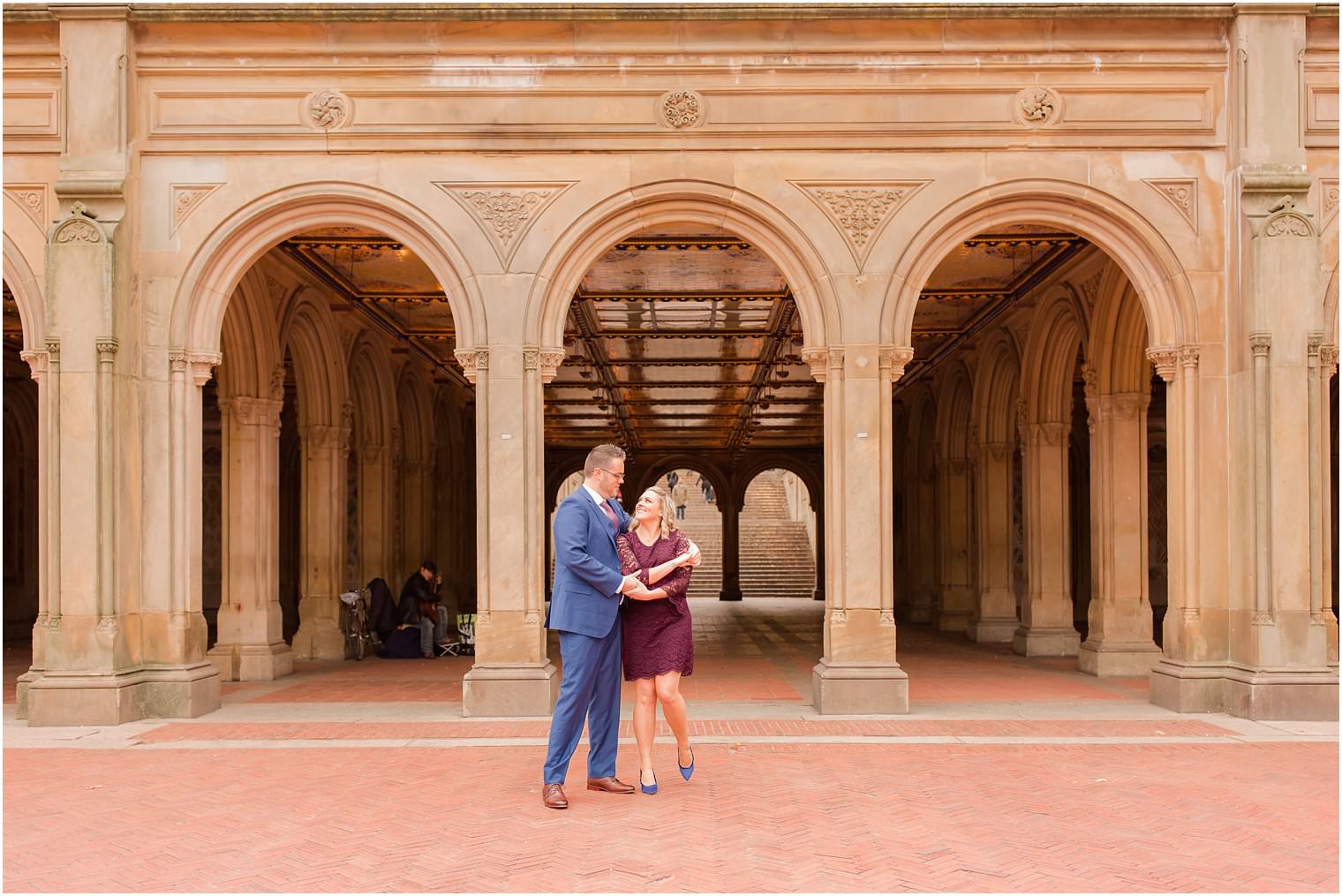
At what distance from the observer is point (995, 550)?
65.0ft

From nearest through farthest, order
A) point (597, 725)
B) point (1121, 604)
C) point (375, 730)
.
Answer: point (597, 725), point (375, 730), point (1121, 604)

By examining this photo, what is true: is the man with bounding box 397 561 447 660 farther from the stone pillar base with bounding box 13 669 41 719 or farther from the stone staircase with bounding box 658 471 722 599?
the stone staircase with bounding box 658 471 722 599

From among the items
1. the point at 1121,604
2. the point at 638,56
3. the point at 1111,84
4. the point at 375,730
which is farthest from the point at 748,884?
the point at 1121,604

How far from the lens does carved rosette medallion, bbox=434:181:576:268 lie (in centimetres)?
1159

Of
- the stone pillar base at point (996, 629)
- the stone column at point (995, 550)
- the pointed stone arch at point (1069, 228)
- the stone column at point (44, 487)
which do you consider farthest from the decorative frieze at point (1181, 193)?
the stone column at point (44, 487)

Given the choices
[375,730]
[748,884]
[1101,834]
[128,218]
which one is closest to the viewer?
[748,884]

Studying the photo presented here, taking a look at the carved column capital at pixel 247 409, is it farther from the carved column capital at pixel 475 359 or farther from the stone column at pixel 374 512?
the stone column at pixel 374 512

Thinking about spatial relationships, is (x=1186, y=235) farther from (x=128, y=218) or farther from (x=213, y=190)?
(x=128, y=218)

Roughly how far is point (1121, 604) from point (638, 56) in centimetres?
868

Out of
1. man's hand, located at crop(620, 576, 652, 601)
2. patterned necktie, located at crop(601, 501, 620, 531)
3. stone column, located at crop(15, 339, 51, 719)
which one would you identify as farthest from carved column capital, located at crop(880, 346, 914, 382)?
stone column, located at crop(15, 339, 51, 719)

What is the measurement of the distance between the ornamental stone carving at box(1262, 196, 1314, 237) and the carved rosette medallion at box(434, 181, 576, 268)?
6.53 m

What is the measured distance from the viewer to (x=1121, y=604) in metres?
14.6

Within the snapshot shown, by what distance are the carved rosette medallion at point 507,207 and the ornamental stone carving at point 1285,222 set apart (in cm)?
653

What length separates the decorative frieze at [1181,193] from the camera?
37.9 ft
